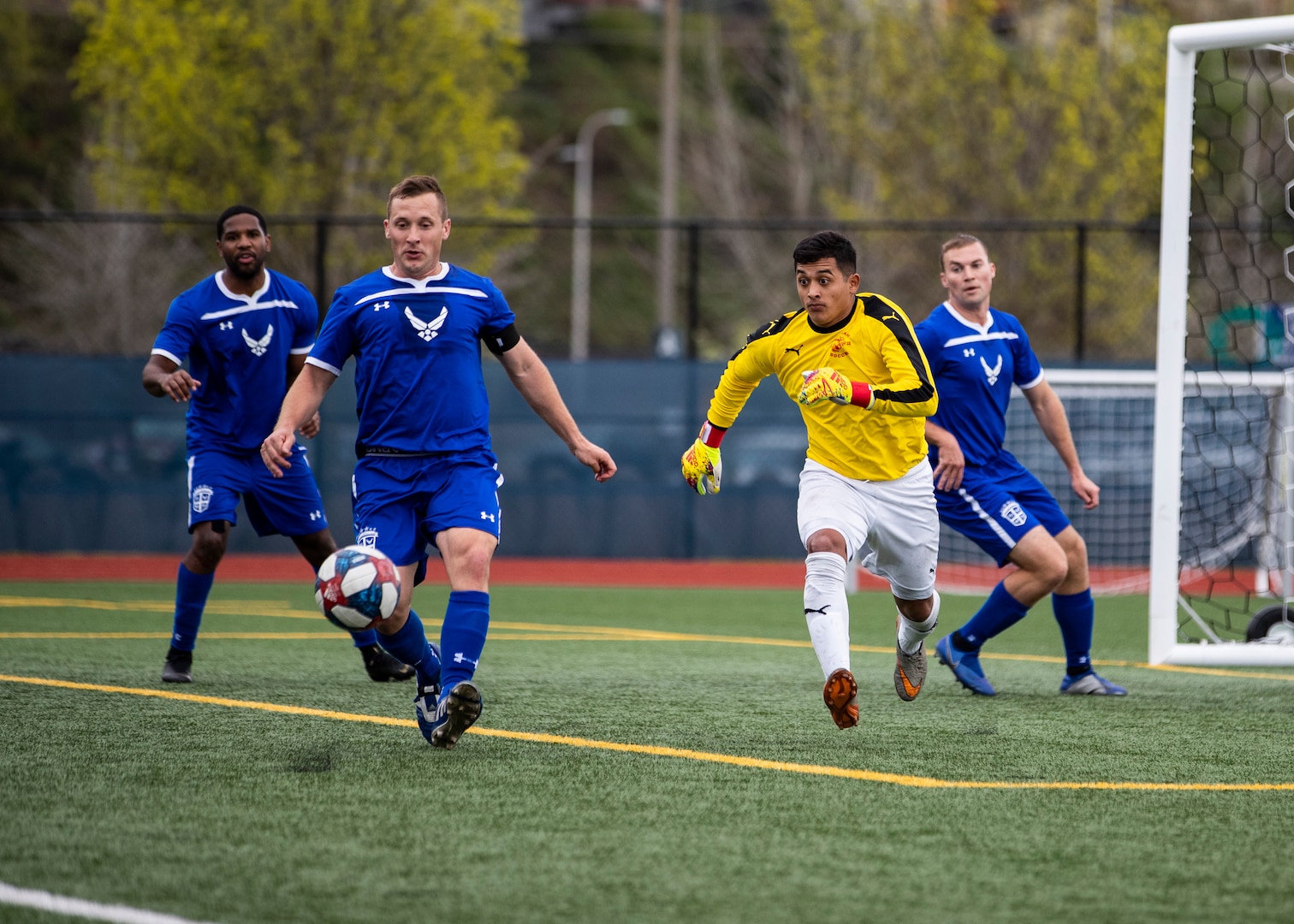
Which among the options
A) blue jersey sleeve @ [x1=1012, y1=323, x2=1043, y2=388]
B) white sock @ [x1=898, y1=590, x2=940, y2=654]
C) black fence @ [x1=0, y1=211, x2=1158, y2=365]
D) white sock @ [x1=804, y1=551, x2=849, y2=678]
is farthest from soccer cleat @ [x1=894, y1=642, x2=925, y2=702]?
black fence @ [x1=0, y1=211, x2=1158, y2=365]

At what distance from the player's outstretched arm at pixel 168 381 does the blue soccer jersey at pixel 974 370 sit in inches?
137

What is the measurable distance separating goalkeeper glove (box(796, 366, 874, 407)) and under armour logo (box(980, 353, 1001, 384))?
1.97 metres

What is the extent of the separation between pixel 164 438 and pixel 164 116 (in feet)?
22.3

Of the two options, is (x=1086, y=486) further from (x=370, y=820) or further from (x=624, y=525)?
(x=624, y=525)

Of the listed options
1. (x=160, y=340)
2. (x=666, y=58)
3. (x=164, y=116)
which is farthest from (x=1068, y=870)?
(x=666, y=58)

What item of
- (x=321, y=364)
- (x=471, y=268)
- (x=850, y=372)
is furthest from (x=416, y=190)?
(x=471, y=268)

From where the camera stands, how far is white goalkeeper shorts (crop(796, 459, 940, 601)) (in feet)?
19.8

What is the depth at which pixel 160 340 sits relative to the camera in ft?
24.7

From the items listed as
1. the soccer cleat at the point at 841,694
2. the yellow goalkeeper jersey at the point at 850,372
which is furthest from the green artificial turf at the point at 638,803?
the yellow goalkeeper jersey at the point at 850,372

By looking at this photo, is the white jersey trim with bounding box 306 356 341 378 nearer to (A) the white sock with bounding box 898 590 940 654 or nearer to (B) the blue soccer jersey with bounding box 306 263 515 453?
(B) the blue soccer jersey with bounding box 306 263 515 453

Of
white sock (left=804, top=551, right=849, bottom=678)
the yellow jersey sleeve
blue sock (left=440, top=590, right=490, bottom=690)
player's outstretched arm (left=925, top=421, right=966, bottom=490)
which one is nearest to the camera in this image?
blue sock (left=440, top=590, right=490, bottom=690)

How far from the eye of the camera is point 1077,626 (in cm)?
758

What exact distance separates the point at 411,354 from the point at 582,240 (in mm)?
24332

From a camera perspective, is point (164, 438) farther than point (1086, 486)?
Yes
